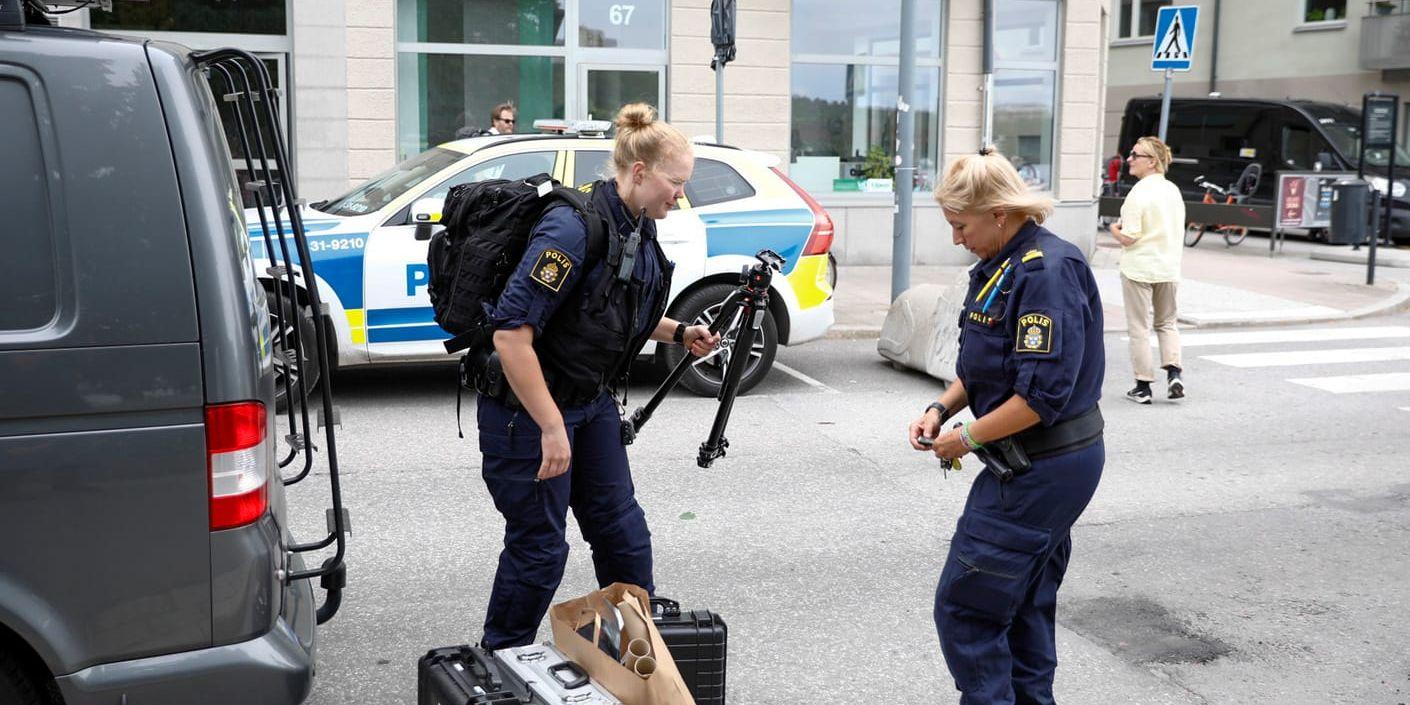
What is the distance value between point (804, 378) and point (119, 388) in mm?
7343

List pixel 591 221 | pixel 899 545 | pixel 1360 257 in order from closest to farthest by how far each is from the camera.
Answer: pixel 591 221 → pixel 899 545 → pixel 1360 257

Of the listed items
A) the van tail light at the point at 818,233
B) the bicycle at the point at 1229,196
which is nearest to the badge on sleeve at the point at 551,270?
the van tail light at the point at 818,233

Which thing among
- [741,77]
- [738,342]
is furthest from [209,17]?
[738,342]

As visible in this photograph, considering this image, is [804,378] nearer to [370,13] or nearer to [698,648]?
[698,648]

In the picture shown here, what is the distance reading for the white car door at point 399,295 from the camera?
8289 millimetres

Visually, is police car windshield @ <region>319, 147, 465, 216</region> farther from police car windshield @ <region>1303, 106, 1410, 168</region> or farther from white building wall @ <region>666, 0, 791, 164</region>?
police car windshield @ <region>1303, 106, 1410, 168</region>

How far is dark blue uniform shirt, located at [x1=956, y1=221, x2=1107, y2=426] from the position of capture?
3293mm

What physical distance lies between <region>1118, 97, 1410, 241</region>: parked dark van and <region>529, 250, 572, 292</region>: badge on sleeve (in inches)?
796

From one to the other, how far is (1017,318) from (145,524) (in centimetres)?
206

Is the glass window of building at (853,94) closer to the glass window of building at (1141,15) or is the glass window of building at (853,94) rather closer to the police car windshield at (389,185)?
the police car windshield at (389,185)

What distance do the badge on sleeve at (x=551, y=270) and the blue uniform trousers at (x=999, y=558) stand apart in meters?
1.22

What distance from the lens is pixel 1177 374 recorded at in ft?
30.6

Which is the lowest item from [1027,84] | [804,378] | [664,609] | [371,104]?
[804,378]

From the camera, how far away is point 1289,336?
495 inches
